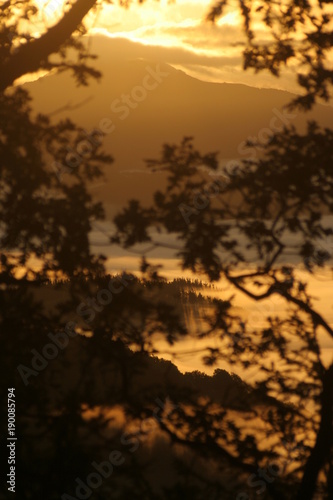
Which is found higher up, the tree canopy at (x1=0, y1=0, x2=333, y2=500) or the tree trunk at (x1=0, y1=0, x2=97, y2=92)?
the tree trunk at (x1=0, y1=0, x2=97, y2=92)

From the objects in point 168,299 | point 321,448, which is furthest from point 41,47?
point 321,448

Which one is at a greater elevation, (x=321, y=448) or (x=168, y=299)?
(x=168, y=299)

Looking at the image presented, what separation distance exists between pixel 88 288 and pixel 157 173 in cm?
129

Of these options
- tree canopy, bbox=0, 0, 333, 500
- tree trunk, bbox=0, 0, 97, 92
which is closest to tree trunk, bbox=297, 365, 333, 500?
tree canopy, bbox=0, 0, 333, 500

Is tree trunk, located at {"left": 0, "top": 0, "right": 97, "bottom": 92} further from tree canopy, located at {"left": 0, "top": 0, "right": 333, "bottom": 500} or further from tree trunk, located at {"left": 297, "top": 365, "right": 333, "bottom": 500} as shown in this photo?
tree trunk, located at {"left": 297, "top": 365, "right": 333, "bottom": 500}

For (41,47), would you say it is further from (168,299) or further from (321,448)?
(321,448)

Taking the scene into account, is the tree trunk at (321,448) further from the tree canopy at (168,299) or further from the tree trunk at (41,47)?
the tree trunk at (41,47)

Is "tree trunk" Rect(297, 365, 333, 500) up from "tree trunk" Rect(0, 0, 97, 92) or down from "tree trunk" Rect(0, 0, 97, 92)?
down

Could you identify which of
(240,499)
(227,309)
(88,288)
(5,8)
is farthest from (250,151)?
(240,499)

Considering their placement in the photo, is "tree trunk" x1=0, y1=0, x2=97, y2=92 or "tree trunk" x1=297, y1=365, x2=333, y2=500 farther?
"tree trunk" x1=297, y1=365, x2=333, y2=500

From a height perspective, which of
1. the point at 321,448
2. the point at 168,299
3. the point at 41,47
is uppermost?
the point at 41,47

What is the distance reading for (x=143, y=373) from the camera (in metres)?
6.52

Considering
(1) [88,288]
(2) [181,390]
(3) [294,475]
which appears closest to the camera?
(1) [88,288]

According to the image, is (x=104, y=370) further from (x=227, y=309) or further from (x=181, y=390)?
(x=227, y=309)
